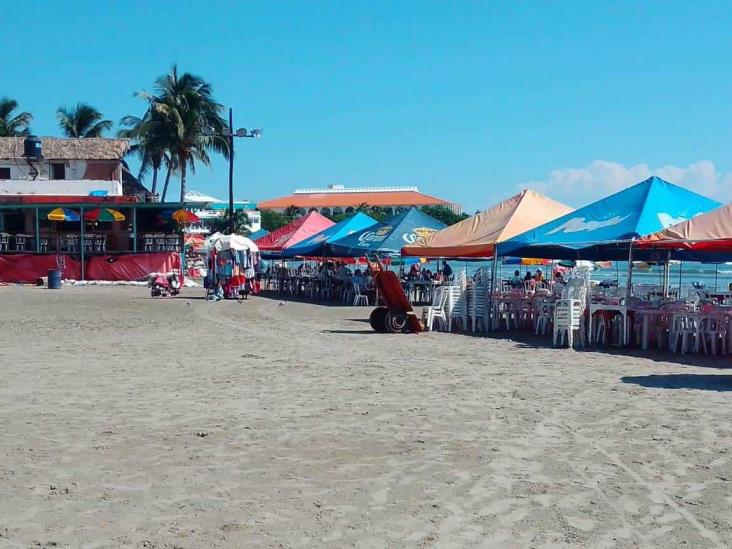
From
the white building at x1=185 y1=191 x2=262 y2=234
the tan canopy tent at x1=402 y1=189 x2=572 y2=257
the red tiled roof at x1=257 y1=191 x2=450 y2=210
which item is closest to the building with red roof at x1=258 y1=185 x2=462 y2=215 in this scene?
the red tiled roof at x1=257 y1=191 x2=450 y2=210

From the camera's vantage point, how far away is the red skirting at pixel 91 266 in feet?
114

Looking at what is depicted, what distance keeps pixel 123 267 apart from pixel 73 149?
11.2 m

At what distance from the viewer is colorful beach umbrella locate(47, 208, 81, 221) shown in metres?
34.0

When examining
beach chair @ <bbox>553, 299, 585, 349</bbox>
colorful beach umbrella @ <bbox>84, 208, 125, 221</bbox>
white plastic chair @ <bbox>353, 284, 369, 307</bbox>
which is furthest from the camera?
colorful beach umbrella @ <bbox>84, 208, 125, 221</bbox>

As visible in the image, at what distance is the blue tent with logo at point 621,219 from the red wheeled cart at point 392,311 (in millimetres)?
2383

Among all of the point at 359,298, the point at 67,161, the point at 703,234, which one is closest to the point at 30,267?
the point at 67,161

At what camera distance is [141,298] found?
25922mm

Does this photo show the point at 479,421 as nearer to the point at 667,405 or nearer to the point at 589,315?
the point at 667,405

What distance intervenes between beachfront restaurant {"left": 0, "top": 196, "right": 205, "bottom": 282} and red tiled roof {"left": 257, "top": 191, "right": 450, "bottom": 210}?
9529cm

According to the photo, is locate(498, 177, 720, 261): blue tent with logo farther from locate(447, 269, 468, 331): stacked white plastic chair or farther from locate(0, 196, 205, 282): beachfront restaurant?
locate(0, 196, 205, 282): beachfront restaurant

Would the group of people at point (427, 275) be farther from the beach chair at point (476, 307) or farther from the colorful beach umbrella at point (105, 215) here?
the colorful beach umbrella at point (105, 215)

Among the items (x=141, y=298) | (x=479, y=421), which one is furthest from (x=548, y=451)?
(x=141, y=298)

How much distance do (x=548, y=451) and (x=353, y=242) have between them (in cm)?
1923

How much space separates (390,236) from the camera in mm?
23328
